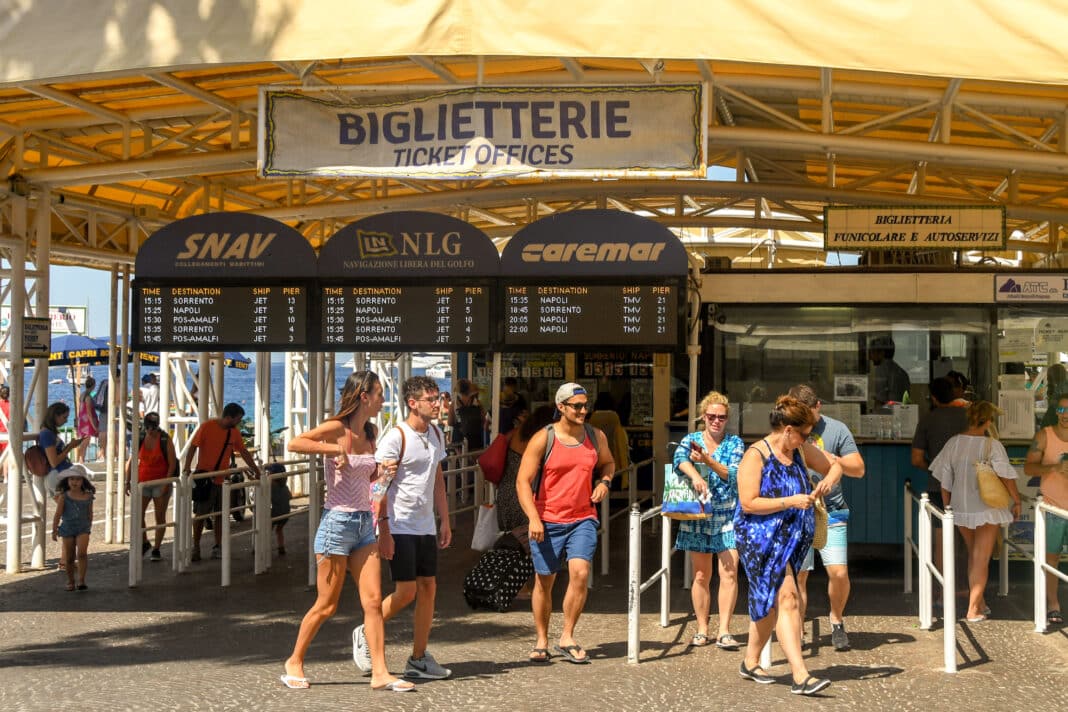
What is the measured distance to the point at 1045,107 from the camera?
11.5 m

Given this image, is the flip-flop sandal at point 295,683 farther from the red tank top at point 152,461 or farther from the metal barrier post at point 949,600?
the red tank top at point 152,461

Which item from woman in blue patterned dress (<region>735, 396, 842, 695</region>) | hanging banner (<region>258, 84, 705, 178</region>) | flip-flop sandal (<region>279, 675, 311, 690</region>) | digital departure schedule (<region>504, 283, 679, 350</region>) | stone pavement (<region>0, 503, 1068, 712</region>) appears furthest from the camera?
digital departure schedule (<region>504, 283, 679, 350</region>)

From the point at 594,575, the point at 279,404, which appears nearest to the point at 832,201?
the point at 594,575

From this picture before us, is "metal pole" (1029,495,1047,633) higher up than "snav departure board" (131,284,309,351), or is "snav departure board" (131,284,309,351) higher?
"snav departure board" (131,284,309,351)

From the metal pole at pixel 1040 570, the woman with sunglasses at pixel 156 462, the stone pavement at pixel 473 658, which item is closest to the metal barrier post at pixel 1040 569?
the metal pole at pixel 1040 570

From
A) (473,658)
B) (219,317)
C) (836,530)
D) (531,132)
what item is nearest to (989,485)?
(836,530)

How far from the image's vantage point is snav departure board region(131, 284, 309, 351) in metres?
10.4

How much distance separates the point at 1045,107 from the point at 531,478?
6718 mm

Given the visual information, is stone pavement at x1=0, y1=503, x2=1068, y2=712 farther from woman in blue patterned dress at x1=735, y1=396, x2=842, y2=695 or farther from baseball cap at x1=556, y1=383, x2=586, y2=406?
baseball cap at x1=556, y1=383, x2=586, y2=406

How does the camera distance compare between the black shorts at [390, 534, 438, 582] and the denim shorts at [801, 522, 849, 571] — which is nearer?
the black shorts at [390, 534, 438, 582]

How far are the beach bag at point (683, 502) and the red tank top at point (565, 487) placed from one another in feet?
2.25

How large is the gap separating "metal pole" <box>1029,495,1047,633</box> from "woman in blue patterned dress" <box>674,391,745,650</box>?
6.83ft

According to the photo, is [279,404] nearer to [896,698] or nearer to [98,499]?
[98,499]

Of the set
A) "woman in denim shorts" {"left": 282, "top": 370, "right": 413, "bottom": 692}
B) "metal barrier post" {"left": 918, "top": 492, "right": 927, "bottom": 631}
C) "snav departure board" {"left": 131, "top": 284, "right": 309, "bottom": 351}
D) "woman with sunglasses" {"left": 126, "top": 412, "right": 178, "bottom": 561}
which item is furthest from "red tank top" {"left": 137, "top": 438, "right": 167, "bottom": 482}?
"metal barrier post" {"left": 918, "top": 492, "right": 927, "bottom": 631}
